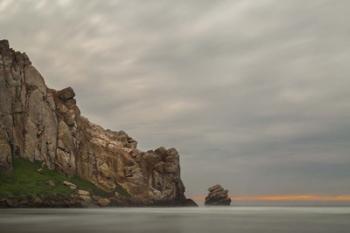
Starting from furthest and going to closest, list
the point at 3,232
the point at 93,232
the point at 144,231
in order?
the point at 144,231 < the point at 93,232 < the point at 3,232

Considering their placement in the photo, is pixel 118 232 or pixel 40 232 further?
pixel 118 232

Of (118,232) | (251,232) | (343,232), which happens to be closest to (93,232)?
(118,232)

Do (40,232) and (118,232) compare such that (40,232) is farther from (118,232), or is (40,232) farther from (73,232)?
(118,232)

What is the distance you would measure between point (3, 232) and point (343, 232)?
46.8 m

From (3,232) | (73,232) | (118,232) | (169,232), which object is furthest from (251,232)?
(3,232)

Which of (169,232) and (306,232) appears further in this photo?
(306,232)

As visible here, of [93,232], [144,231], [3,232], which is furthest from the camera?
[144,231]

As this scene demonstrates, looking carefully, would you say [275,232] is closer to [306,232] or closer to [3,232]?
[306,232]

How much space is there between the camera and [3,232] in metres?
55.6

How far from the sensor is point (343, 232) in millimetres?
67250

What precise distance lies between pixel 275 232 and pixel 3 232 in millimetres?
37541

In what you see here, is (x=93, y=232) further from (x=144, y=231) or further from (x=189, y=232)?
(x=189, y=232)

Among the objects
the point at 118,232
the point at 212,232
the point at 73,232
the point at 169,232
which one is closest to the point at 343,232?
the point at 212,232

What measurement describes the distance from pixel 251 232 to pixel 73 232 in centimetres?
2621
